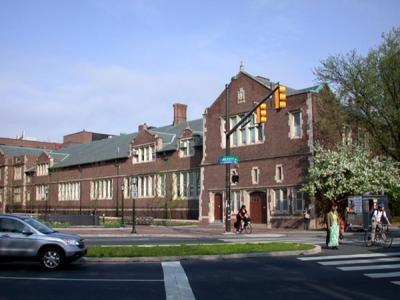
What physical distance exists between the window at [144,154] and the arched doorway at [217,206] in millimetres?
11629

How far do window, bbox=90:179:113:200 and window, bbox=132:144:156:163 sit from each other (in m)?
→ 5.51

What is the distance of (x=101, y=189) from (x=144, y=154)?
943 centimetres

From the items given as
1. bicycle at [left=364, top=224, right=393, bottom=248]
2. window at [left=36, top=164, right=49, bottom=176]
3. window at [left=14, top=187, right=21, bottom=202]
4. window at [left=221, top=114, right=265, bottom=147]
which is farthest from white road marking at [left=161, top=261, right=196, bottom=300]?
window at [left=14, top=187, right=21, bottom=202]

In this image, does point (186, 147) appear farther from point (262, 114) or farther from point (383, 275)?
point (383, 275)

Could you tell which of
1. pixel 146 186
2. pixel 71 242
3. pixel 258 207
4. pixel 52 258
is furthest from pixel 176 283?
pixel 146 186

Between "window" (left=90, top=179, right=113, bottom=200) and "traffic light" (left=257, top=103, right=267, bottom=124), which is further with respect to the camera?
"window" (left=90, top=179, right=113, bottom=200)

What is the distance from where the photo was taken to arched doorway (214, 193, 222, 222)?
40125 millimetres

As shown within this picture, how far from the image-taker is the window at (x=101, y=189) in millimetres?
56250

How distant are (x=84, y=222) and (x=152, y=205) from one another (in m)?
11.4

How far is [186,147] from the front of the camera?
46.3 meters

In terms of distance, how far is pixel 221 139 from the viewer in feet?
132

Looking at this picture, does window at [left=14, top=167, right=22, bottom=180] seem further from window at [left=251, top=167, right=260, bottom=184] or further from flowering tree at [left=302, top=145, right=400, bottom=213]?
flowering tree at [left=302, top=145, right=400, bottom=213]

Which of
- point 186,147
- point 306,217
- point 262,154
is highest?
point 186,147

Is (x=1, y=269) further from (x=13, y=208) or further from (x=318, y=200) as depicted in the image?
(x=13, y=208)
